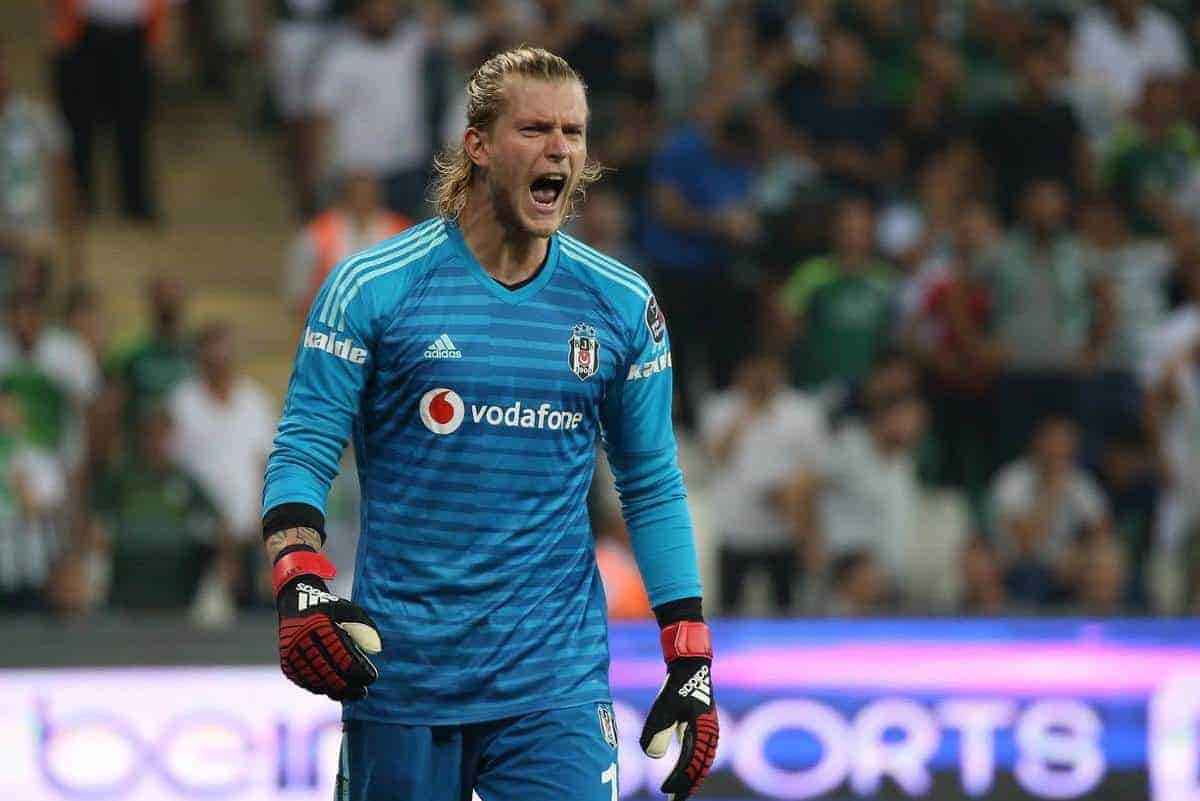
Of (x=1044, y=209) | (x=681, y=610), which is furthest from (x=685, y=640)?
(x=1044, y=209)

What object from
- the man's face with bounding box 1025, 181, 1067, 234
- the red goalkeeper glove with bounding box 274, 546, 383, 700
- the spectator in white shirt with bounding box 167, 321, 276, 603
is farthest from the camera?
the man's face with bounding box 1025, 181, 1067, 234

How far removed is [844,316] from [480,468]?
6.53 metres

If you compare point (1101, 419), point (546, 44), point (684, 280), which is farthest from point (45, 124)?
point (1101, 419)

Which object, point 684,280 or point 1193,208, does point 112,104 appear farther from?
point 1193,208

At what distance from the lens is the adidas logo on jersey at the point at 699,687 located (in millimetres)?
4438

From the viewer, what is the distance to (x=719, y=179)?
36.9 ft

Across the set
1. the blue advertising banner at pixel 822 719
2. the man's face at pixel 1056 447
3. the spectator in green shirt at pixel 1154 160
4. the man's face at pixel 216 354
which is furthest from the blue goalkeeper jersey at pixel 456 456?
the spectator in green shirt at pixel 1154 160

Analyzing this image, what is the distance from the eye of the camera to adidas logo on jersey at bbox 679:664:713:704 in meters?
4.44

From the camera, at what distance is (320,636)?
3941mm

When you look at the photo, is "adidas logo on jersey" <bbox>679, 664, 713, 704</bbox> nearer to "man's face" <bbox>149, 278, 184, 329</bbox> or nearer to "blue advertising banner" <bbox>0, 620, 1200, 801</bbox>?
"blue advertising banner" <bbox>0, 620, 1200, 801</bbox>

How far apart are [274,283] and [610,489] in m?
3.42

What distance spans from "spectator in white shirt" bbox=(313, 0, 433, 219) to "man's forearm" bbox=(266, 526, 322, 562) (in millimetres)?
7290

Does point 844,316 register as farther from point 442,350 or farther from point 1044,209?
point 442,350

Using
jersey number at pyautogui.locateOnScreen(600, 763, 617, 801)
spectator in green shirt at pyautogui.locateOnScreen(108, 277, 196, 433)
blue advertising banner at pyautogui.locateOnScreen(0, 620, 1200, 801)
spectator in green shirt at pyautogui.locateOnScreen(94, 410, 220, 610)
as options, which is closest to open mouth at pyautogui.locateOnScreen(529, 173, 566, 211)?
jersey number at pyautogui.locateOnScreen(600, 763, 617, 801)
